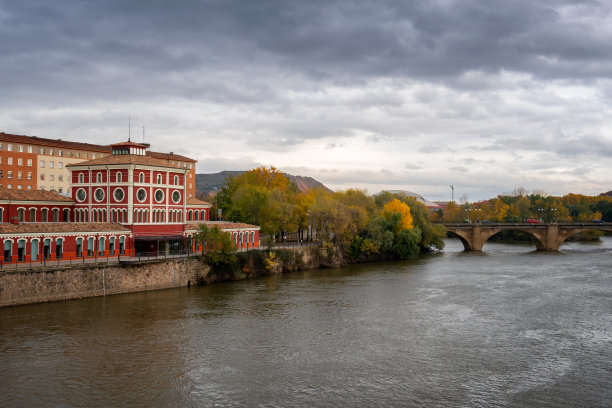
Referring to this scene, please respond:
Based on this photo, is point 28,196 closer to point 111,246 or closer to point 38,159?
point 111,246

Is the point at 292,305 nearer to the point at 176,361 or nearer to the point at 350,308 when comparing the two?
the point at 350,308

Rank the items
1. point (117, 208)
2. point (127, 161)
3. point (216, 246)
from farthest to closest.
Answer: point (216, 246) < point (127, 161) < point (117, 208)

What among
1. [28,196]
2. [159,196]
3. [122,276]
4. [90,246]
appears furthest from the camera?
[159,196]

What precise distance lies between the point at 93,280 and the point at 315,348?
832 inches

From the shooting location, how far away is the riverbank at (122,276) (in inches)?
1447

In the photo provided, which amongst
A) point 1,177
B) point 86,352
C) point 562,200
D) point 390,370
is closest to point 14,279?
point 86,352

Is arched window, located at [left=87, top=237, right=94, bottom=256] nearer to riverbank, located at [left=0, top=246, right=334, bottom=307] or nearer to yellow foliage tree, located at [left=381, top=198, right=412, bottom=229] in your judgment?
riverbank, located at [left=0, top=246, right=334, bottom=307]

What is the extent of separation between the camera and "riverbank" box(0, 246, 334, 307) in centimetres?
3675

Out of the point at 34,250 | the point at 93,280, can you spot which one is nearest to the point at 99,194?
the point at 34,250

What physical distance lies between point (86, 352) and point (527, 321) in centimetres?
2788

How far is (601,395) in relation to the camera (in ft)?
73.8

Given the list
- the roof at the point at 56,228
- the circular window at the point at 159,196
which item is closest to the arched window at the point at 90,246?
the roof at the point at 56,228

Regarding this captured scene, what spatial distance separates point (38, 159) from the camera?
78.9m

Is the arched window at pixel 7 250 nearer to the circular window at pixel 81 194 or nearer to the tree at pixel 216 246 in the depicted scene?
the circular window at pixel 81 194
